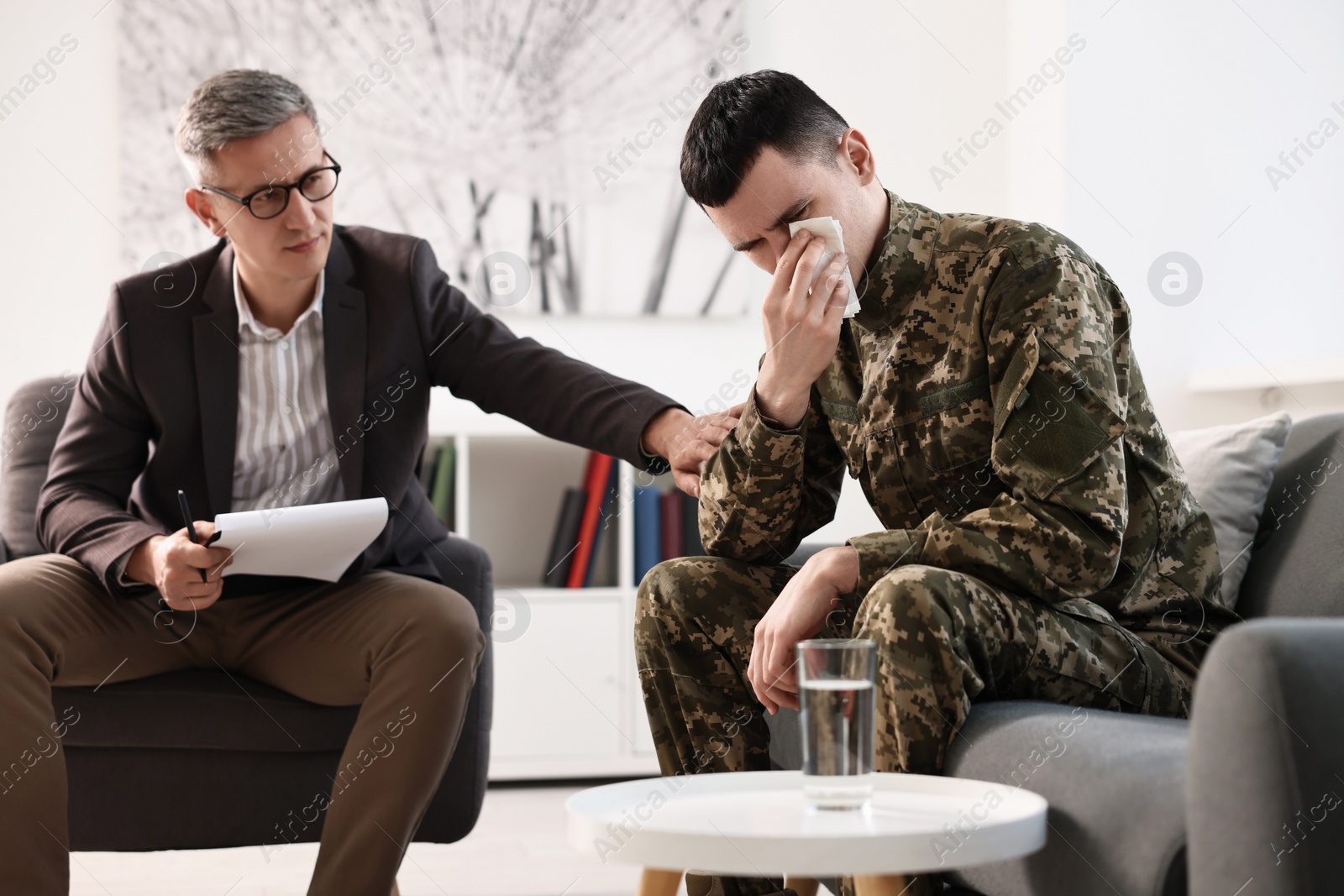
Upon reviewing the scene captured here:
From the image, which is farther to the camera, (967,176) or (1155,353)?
(967,176)

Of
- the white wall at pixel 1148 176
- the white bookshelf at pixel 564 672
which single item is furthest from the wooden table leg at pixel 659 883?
the white wall at pixel 1148 176

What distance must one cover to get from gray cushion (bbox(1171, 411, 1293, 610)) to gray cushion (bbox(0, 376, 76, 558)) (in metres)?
1.69

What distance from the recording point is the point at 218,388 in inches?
69.3

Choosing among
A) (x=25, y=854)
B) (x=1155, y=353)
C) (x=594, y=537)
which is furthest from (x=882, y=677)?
(x=1155, y=353)

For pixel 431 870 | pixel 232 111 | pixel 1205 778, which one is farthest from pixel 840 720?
pixel 431 870

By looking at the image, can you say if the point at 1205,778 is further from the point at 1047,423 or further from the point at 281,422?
the point at 281,422

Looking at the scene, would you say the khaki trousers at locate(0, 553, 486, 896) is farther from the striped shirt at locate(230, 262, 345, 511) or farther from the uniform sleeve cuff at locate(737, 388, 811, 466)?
the uniform sleeve cuff at locate(737, 388, 811, 466)

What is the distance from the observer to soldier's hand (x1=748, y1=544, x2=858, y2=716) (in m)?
1.13

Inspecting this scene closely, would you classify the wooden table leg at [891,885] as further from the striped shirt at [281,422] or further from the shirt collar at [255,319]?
the shirt collar at [255,319]

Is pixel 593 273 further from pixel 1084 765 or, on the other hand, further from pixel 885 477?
pixel 1084 765

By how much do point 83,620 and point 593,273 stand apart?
176 cm

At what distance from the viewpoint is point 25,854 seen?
4.57 feet

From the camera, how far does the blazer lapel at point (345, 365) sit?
1.74 metres

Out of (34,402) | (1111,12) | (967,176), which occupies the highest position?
(1111,12)
